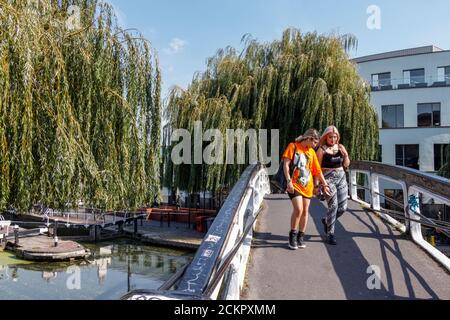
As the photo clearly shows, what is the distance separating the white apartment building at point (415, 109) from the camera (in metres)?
28.3

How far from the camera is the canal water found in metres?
18.0

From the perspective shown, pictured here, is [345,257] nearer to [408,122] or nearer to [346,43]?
[346,43]

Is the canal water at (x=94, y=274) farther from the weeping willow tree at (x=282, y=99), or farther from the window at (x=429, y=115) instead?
the window at (x=429, y=115)

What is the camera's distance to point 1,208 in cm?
459

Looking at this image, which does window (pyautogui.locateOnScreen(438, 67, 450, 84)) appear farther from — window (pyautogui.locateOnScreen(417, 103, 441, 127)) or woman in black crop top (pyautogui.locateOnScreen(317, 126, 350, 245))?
woman in black crop top (pyautogui.locateOnScreen(317, 126, 350, 245))

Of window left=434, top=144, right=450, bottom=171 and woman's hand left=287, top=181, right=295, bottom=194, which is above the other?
window left=434, top=144, right=450, bottom=171

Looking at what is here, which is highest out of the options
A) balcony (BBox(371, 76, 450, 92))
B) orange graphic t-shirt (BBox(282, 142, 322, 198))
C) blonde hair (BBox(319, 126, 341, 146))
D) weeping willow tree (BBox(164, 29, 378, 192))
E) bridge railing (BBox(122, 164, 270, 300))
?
balcony (BBox(371, 76, 450, 92))

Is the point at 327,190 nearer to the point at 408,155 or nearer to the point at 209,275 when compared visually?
the point at 209,275

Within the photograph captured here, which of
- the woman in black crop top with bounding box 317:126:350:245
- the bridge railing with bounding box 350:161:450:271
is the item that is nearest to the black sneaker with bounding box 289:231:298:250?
the woman in black crop top with bounding box 317:126:350:245

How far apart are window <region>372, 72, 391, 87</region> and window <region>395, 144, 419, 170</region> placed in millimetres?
4663

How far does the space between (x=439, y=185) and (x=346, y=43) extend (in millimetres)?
17332

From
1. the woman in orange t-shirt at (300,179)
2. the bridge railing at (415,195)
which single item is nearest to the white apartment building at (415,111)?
the bridge railing at (415,195)

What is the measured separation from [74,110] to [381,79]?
29.5 meters

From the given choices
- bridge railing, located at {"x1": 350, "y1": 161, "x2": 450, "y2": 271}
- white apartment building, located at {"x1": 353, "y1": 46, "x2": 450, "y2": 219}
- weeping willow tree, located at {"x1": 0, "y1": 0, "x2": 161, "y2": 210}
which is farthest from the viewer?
white apartment building, located at {"x1": 353, "y1": 46, "x2": 450, "y2": 219}
